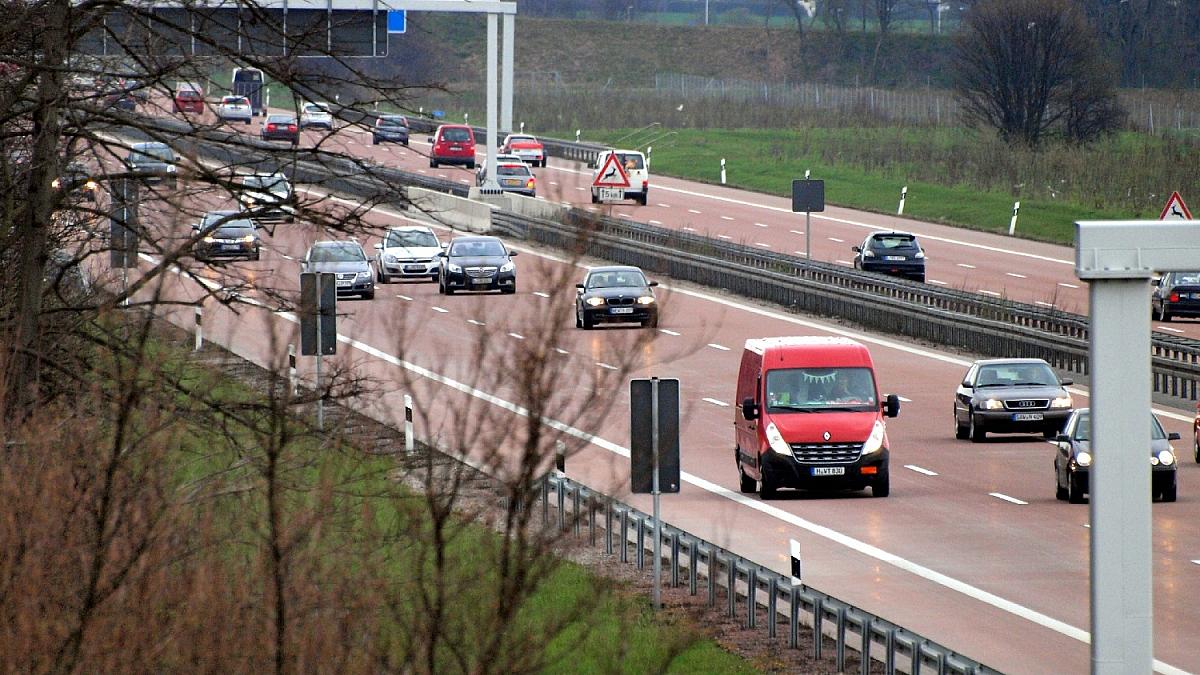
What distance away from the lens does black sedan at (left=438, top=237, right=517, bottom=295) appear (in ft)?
161

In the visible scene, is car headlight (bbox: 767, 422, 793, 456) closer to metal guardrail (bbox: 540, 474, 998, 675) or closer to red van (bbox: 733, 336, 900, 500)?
red van (bbox: 733, 336, 900, 500)

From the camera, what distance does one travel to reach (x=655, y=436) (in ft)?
61.5

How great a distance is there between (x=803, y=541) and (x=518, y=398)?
1467cm

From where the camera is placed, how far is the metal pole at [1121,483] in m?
7.90

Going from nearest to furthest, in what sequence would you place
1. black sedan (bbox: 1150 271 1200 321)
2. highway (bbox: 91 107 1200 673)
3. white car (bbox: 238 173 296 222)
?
highway (bbox: 91 107 1200 673)
white car (bbox: 238 173 296 222)
black sedan (bbox: 1150 271 1200 321)

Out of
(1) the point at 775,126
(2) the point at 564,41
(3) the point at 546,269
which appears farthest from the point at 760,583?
(2) the point at 564,41

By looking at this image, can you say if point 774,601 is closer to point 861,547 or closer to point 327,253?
point 861,547

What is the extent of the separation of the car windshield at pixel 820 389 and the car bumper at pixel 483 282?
77.3 feet

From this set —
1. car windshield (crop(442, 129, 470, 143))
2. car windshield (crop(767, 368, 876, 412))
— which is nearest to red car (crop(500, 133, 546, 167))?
car windshield (crop(442, 129, 470, 143))

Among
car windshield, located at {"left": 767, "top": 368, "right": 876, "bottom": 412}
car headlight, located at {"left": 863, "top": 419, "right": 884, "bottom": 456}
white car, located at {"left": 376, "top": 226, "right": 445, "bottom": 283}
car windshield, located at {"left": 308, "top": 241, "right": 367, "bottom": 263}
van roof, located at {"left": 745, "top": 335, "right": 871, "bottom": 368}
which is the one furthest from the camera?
white car, located at {"left": 376, "top": 226, "right": 445, "bottom": 283}

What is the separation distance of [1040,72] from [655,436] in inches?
2761

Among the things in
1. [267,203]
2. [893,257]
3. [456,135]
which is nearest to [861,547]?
[267,203]

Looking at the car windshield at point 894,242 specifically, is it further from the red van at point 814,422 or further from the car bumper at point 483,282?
the red van at point 814,422

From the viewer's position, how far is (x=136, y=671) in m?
7.34
